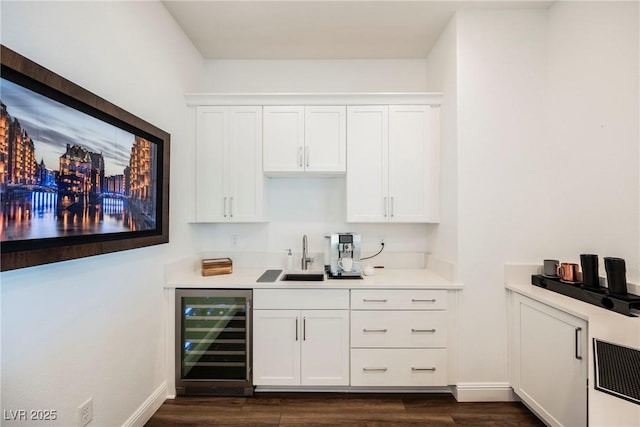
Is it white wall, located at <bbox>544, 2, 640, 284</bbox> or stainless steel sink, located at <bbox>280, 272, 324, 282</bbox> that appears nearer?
white wall, located at <bbox>544, 2, 640, 284</bbox>

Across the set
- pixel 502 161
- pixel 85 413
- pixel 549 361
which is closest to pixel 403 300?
pixel 549 361

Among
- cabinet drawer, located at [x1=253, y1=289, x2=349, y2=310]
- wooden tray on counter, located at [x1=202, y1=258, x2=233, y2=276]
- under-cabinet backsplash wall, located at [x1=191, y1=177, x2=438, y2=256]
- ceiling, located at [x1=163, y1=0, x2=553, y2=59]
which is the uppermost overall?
ceiling, located at [x1=163, y1=0, x2=553, y2=59]

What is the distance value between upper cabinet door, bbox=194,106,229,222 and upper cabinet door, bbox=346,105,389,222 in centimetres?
112

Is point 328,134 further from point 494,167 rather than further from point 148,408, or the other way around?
point 148,408

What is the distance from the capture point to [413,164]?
2.72m

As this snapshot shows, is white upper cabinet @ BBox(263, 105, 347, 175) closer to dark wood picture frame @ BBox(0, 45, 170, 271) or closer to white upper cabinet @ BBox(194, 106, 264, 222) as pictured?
white upper cabinet @ BBox(194, 106, 264, 222)

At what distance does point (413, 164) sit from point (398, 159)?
0.14 m

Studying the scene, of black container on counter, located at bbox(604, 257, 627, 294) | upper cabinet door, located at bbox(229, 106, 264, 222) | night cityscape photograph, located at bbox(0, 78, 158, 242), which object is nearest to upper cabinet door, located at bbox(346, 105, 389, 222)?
upper cabinet door, located at bbox(229, 106, 264, 222)

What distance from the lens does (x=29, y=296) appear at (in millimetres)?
1274

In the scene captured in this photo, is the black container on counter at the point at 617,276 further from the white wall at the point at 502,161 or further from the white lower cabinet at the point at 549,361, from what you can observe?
the white wall at the point at 502,161

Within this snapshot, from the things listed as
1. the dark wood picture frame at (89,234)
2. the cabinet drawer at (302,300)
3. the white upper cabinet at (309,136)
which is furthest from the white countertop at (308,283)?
the white upper cabinet at (309,136)

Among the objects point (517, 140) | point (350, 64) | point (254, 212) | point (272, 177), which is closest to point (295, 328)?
point (254, 212)

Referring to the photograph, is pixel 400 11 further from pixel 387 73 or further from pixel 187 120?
pixel 187 120

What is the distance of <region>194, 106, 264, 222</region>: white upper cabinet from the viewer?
2.77m
